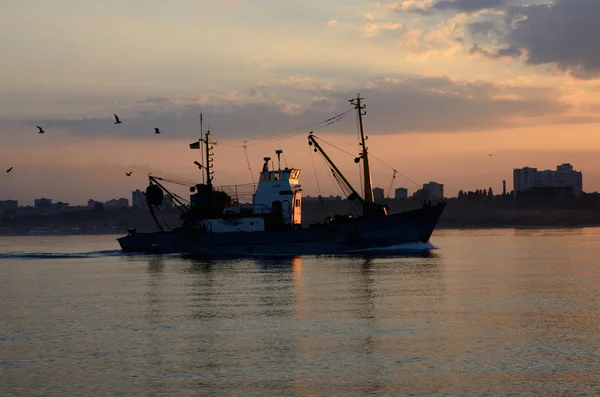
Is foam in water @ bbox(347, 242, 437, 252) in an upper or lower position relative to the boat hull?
lower

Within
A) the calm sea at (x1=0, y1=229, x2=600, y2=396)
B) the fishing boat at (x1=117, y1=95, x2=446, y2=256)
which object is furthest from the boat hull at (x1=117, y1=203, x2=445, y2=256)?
the calm sea at (x1=0, y1=229, x2=600, y2=396)

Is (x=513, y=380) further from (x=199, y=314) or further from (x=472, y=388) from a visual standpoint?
(x=199, y=314)

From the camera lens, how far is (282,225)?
3492 inches

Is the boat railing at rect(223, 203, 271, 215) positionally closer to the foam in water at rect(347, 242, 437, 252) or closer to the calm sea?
the foam in water at rect(347, 242, 437, 252)

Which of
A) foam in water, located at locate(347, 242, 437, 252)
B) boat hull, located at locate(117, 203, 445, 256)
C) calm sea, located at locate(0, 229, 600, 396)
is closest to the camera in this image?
calm sea, located at locate(0, 229, 600, 396)

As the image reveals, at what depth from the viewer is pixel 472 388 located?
24516mm

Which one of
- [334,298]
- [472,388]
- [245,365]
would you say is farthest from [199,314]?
[472,388]

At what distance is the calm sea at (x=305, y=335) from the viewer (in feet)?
83.6

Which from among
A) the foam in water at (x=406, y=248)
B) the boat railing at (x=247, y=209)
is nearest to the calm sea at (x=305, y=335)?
the foam in water at (x=406, y=248)

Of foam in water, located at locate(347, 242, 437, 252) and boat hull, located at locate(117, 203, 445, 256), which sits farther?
foam in water, located at locate(347, 242, 437, 252)

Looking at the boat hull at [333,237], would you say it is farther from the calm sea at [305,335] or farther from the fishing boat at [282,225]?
the calm sea at [305,335]

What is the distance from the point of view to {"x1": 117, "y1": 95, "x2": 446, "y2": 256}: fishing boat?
3433 inches

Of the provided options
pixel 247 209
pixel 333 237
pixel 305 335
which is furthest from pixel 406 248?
pixel 305 335

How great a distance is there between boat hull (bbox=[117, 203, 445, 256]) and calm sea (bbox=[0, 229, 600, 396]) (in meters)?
22.2
